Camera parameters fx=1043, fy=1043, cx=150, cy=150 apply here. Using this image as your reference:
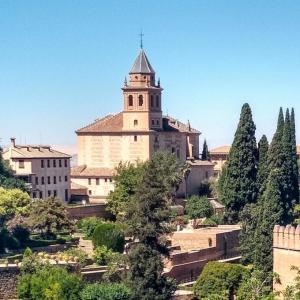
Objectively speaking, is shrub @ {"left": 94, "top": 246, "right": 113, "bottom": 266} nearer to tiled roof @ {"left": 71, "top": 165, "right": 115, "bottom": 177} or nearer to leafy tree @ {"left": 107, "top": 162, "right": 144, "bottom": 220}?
leafy tree @ {"left": 107, "top": 162, "right": 144, "bottom": 220}

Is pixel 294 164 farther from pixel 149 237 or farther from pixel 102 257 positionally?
pixel 149 237

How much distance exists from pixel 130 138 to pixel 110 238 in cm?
2259

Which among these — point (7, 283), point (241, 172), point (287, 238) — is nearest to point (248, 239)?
point (287, 238)

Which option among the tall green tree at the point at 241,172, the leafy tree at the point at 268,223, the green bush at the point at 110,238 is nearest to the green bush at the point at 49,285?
the green bush at the point at 110,238

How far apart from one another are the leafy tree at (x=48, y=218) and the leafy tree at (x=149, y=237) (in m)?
9.05

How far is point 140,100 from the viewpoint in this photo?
67688 mm

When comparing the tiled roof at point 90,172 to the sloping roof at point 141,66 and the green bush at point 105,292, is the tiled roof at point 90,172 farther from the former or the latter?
the green bush at point 105,292

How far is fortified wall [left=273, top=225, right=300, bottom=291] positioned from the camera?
38094 millimetres

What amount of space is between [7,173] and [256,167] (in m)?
13.8

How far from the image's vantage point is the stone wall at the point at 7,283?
37.6 metres

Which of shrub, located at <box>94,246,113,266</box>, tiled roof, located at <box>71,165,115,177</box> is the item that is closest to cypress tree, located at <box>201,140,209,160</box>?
tiled roof, located at <box>71,165,115,177</box>

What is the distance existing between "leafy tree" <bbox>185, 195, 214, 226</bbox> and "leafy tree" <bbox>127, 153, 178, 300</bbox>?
19.3 meters

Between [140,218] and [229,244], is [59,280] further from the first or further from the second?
[229,244]

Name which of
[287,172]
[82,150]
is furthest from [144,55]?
[287,172]
